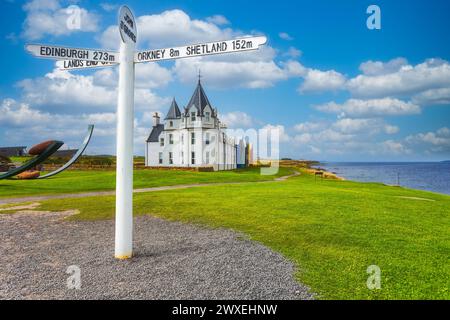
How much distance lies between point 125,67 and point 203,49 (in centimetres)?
188

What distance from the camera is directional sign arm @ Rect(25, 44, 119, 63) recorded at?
755 cm

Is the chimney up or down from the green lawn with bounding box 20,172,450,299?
up

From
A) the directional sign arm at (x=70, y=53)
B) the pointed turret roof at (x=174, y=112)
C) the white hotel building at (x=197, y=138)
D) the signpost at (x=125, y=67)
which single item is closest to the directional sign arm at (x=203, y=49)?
the signpost at (x=125, y=67)

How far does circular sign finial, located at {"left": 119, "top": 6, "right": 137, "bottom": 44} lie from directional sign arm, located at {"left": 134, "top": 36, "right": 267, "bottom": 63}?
421 mm

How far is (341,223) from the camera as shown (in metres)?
12.0

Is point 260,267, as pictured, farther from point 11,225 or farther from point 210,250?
point 11,225

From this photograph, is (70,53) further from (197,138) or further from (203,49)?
(197,138)

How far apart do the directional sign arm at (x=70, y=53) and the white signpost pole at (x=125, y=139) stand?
1.18 feet

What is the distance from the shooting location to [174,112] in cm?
5228

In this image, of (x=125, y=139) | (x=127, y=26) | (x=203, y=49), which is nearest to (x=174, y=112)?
(x=127, y=26)

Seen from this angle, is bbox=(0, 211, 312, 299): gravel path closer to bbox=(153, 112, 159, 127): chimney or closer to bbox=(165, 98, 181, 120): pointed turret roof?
bbox=(165, 98, 181, 120): pointed turret roof

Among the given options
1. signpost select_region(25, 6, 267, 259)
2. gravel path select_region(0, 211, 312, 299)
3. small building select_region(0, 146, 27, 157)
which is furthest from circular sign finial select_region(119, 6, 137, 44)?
gravel path select_region(0, 211, 312, 299)

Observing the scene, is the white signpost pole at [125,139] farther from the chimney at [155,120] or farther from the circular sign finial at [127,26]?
the chimney at [155,120]
